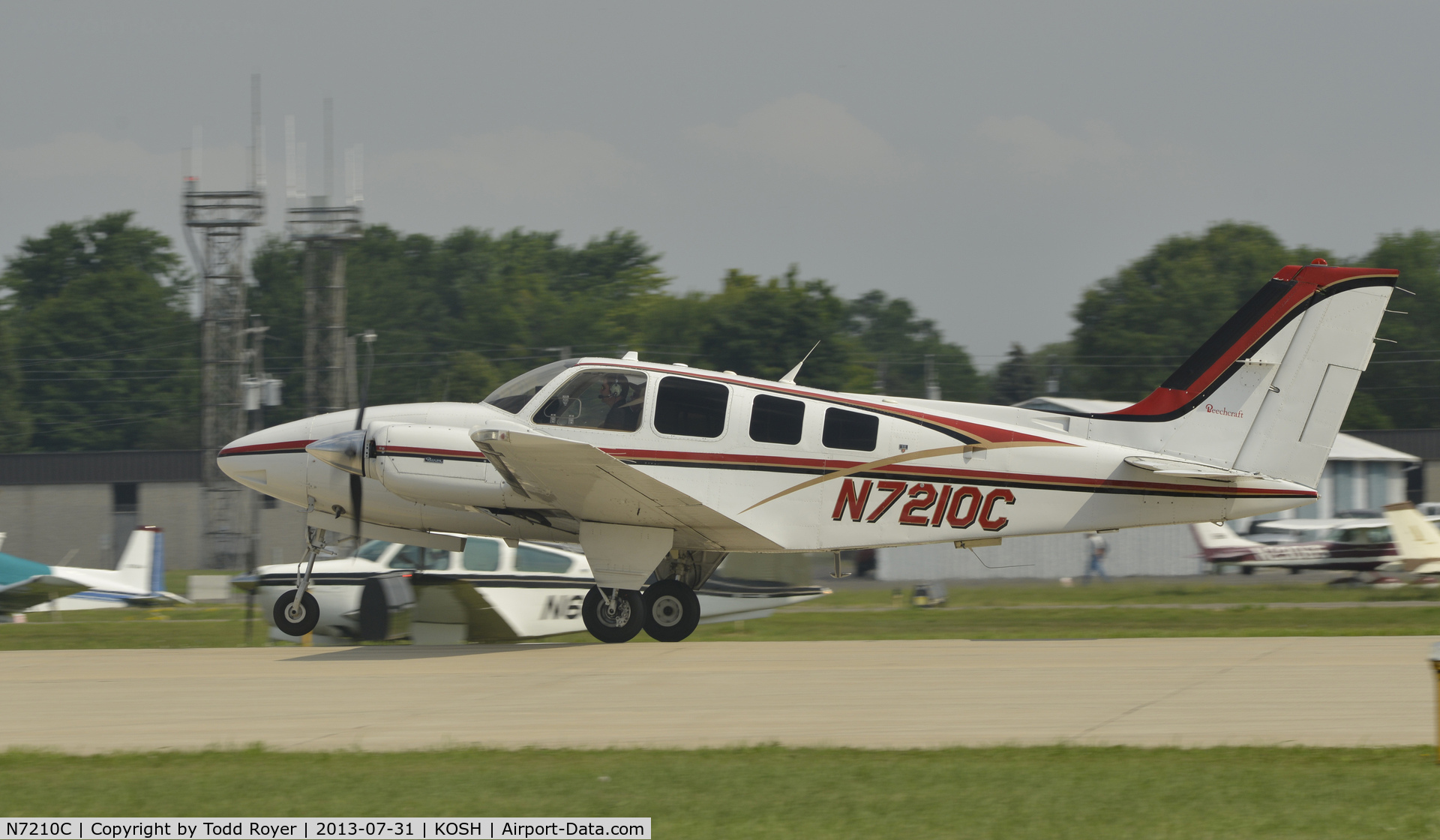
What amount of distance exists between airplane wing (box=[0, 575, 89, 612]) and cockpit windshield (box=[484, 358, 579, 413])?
12245mm

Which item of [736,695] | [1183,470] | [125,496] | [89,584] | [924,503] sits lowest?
[125,496]

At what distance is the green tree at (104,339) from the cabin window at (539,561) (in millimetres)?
51695

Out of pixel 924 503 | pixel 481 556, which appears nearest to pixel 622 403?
pixel 924 503

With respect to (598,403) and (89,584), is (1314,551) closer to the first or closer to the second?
(598,403)

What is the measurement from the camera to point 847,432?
12984 millimetres

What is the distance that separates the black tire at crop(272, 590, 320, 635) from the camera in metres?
13.4

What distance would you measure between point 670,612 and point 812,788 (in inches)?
280

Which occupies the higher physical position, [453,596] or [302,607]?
[302,607]

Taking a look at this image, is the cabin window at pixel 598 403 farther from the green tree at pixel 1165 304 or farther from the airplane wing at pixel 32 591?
the green tree at pixel 1165 304

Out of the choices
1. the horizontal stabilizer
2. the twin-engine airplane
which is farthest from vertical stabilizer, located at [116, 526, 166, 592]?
the horizontal stabilizer

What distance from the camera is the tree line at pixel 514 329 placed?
58.7m

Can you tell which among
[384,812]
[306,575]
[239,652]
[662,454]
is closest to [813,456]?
[662,454]

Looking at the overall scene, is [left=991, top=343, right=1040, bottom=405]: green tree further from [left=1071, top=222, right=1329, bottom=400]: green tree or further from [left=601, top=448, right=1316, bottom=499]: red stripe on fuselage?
[left=601, top=448, right=1316, bottom=499]: red stripe on fuselage

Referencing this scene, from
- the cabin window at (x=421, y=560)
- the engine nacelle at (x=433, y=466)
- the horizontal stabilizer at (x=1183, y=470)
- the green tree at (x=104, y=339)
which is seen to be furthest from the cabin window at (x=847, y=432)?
the green tree at (x=104, y=339)
